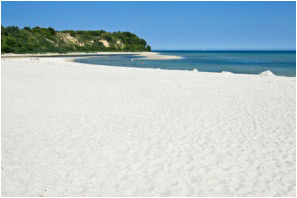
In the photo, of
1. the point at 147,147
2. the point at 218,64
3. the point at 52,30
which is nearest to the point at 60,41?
the point at 52,30

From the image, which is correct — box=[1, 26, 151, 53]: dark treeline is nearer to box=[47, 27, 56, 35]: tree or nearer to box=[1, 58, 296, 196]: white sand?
box=[47, 27, 56, 35]: tree

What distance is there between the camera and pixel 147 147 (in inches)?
241

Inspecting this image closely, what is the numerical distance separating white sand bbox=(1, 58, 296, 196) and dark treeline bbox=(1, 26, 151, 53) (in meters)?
64.9

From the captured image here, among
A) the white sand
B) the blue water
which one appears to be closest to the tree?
the blue water

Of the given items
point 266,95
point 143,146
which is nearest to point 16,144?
point 143,146

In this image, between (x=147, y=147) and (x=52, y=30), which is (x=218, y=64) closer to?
(x=147, y=147)

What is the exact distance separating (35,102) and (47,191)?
276 inches

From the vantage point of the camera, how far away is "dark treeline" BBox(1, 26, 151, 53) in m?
71.2

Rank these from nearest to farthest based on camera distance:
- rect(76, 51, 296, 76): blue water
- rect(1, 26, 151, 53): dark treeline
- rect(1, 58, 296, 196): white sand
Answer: rect(1, 58, 296, 196): white sand
rect(76, 51, 296, 76): blue water
rect(1, 26, 151, 53): dark treeline

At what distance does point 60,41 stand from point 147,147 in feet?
310

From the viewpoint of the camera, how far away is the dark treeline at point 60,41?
71.2 metres

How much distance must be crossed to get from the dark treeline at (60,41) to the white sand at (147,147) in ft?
213

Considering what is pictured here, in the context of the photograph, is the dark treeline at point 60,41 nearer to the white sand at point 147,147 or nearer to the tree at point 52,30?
the tree at point 52,30

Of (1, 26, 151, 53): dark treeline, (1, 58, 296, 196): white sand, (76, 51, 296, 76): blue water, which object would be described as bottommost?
(1, 58, 296, 196): white sand
